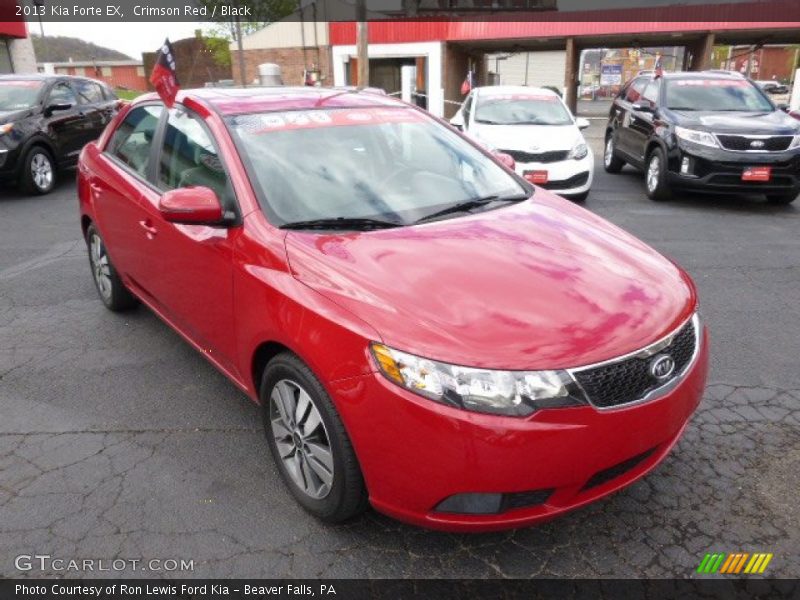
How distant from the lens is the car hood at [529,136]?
27.9 feet

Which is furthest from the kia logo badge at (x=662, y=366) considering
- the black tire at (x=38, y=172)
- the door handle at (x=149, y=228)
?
the black tire at (x=38, y=172)

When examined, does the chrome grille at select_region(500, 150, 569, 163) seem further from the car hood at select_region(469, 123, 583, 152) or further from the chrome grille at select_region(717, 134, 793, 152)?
→ the chrome grille at select_region(717, 134, 793, 152)

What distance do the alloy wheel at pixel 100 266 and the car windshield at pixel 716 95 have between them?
7.67 m

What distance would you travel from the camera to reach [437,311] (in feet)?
7.20

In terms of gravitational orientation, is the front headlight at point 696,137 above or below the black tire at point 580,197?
above

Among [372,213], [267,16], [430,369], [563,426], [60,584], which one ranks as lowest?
[60,584]

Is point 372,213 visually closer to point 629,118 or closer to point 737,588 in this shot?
point 737,588

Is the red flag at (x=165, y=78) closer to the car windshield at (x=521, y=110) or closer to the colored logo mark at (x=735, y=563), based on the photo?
the colored logo mark at (x=735, y=563)

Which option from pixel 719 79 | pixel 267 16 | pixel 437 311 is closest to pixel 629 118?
pixel 719 79

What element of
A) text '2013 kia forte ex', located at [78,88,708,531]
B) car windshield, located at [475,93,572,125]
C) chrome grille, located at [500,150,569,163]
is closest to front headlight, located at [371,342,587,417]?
text '2013 kia forte ex', located at [78,88,708,531]

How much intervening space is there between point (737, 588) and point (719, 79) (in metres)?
8.85

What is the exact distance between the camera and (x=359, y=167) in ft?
10.4

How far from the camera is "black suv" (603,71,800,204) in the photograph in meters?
7.80

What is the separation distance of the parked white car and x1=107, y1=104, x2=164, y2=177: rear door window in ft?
14.1
